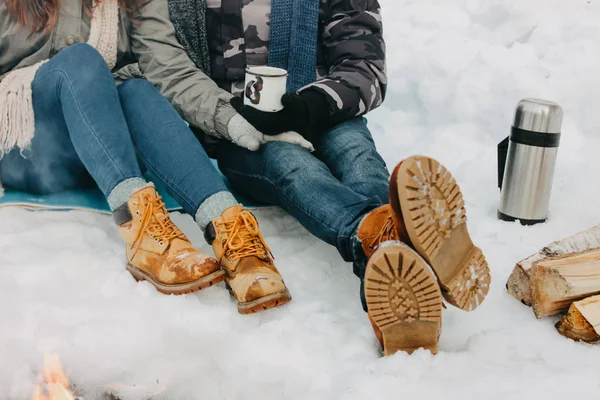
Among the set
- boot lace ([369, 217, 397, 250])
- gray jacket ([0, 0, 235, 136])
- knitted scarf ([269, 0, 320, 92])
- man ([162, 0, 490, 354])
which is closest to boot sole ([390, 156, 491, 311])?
man ([162, 0, 490, 354])

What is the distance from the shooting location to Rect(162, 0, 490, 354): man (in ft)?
5.05

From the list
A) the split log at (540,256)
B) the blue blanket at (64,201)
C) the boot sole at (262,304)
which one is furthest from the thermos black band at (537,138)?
the boot sole at (262,304)

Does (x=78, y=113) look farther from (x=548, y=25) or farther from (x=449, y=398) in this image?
(x=548, y=25)

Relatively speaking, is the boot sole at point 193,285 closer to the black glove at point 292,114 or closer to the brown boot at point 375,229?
the brown boot at point 375,229

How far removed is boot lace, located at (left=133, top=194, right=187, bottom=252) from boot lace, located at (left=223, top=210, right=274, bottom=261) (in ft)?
0.56

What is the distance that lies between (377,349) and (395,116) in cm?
183

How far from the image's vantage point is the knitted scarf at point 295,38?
96.4 inches

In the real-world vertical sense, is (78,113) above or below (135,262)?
above

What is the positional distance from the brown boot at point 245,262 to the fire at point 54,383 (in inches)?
19.0

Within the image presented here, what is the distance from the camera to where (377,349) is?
1740 millimetres

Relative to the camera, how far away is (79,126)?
2.06 m

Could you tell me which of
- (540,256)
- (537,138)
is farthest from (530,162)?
(540,256)

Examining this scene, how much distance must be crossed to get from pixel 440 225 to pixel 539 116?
102cm

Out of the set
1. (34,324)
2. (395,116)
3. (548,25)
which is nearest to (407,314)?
(34,324)
